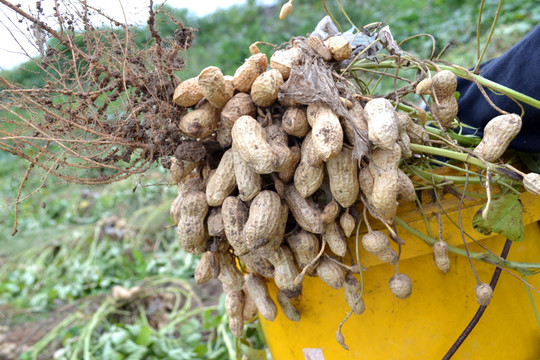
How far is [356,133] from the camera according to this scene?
→ 0.85m

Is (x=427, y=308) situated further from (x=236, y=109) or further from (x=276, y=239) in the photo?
(x=236, y=109)

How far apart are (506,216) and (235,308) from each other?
63cm

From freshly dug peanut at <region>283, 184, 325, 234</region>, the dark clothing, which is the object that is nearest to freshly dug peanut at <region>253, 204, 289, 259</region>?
freshly dug peanut at <region>283, 184, 325, 234</region>

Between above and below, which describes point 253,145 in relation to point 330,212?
above

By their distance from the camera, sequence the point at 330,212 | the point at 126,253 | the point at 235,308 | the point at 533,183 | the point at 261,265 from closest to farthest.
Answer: the point at 533,183 < the point at 330,212 < the point at 261,265 < the point at 235,308 < the point at 126,253

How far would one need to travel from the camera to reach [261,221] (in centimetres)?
87

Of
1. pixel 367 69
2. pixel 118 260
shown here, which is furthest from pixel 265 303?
pixel 118 260

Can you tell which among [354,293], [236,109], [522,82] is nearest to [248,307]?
[354,293]

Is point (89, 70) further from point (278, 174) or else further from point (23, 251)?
point (23, 251)

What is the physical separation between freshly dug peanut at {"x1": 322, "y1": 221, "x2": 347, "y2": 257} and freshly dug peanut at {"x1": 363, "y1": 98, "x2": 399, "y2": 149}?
20cm

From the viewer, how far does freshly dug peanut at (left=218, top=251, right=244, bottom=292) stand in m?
1.06

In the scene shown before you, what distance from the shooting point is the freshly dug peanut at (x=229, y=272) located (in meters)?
1.06

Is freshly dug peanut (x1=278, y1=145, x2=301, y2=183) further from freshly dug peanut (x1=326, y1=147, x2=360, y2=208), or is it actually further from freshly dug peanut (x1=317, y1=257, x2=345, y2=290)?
freshly dug peanut (x1=317, y1=257, x2=345, y2=290)

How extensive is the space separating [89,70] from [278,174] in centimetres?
47
